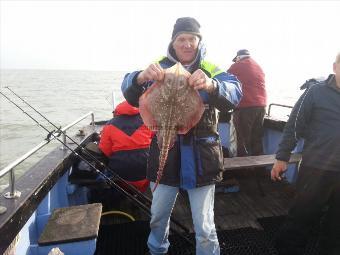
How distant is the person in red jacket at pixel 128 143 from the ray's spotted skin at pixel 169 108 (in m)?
1.82

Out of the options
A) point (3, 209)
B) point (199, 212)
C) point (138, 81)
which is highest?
point (138, 81)

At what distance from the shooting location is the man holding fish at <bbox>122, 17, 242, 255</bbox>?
2840 mm

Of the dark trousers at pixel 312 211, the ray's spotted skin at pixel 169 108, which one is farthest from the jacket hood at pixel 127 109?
the dark trousers at pixel 312 211

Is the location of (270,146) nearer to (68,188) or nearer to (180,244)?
(180,244)

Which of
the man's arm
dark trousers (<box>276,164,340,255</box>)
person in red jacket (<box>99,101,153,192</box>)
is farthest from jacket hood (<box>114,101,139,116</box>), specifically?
dark trousers (<box>276,164,340,255</box>)

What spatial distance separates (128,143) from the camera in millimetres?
4848

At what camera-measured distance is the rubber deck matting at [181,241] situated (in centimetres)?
421

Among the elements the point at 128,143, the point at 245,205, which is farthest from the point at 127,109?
the point at 245,205

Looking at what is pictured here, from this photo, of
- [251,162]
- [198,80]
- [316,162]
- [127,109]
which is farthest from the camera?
[251,162]

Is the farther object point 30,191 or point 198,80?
point 30,191

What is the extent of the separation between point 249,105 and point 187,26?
4288 mm

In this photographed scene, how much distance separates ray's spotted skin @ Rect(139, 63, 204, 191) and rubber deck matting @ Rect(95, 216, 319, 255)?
5.75 feet

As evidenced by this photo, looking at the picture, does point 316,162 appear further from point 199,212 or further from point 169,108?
point 169,108

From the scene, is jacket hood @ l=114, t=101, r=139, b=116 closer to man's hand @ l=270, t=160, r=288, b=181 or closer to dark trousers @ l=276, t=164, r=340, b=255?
man's hand @ l=270, t=160, r=288, b=181
